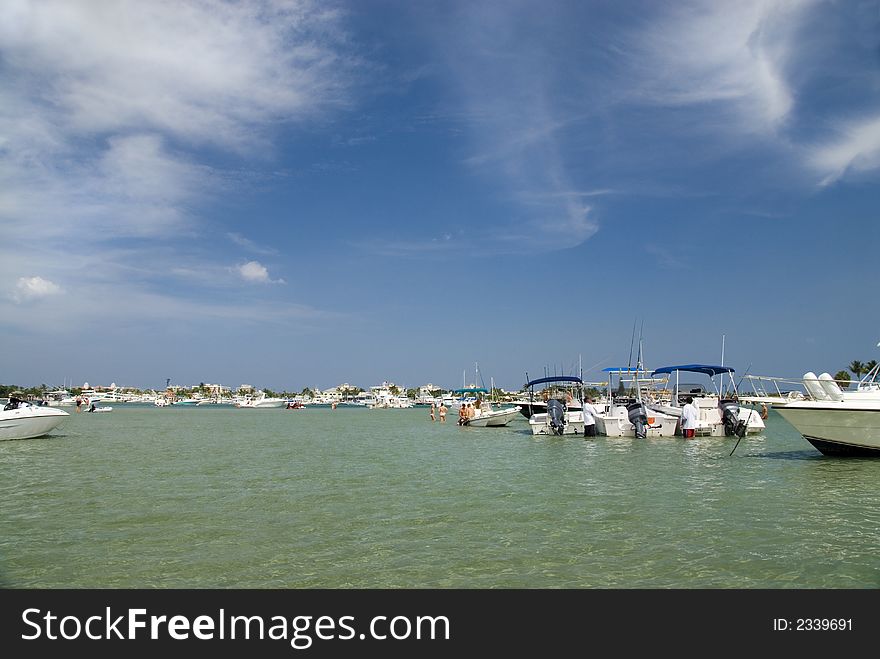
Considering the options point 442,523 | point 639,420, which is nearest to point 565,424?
point 639,420

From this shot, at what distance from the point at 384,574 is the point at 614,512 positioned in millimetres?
6734

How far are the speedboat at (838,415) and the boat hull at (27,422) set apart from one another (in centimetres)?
3475

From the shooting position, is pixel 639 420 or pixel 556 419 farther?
pixel 556 419

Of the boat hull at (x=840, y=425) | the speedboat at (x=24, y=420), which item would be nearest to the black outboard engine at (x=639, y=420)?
the boat hull at (x=840, y=425)

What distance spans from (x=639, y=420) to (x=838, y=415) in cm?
1526

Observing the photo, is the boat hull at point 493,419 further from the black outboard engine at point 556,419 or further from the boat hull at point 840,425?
the boat hull at point 840,425

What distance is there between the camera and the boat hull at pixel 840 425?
22781 mm

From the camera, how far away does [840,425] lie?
23.2 m

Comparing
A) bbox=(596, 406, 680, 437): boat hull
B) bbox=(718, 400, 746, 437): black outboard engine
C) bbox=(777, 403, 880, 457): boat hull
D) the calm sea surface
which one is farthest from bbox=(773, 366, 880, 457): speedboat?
bbox=(718, 400, 746, 437): black outboard engine

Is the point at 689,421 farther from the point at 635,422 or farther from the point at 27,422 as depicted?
the point at 27,422

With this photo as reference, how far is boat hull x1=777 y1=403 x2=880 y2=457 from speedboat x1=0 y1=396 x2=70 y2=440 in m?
34.6
